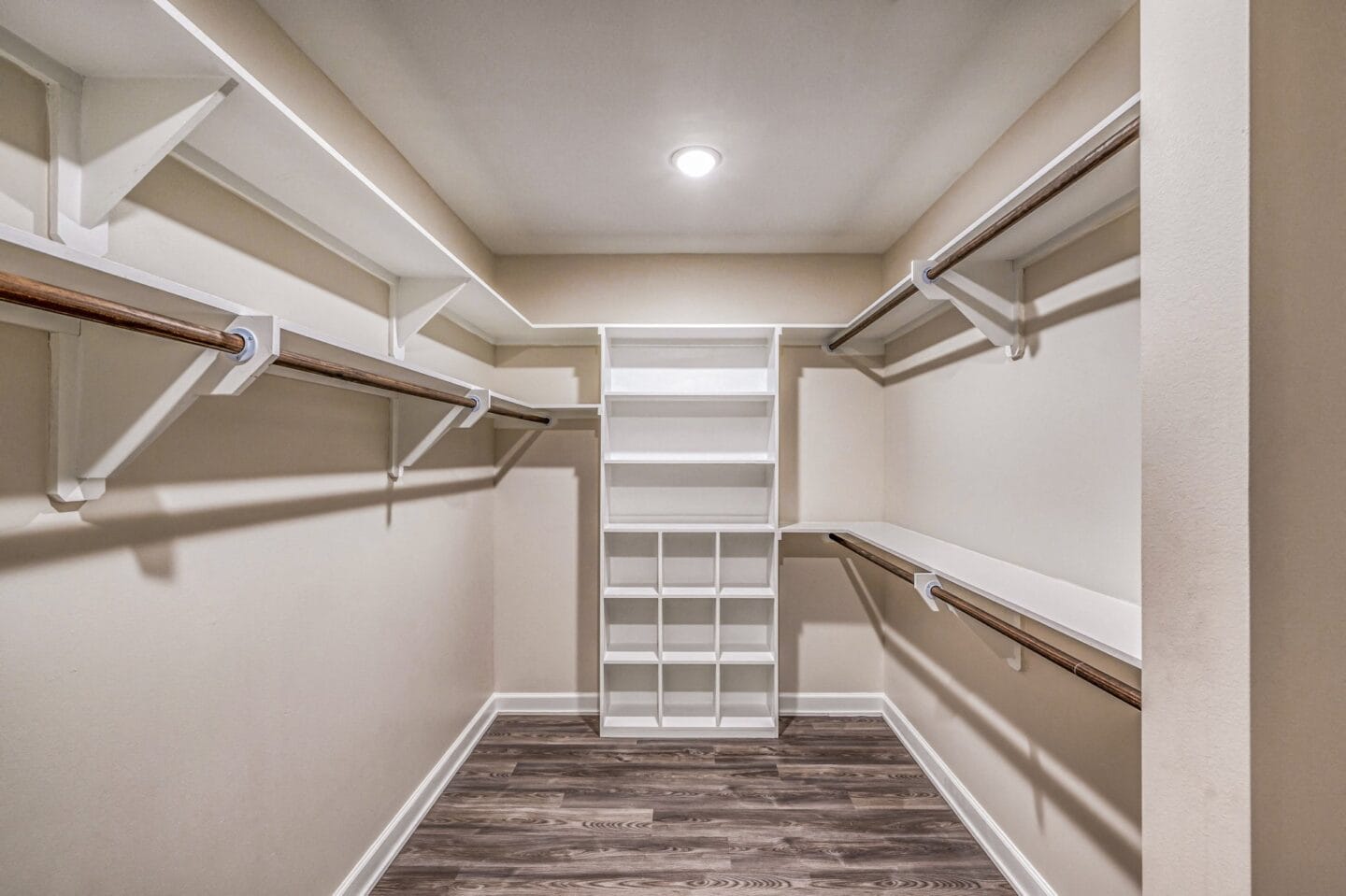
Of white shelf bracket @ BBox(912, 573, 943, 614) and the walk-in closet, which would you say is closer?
the walk-in closet

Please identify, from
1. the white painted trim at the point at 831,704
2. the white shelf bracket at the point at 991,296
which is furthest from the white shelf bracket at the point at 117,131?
the white painted trim at the point at 831,704

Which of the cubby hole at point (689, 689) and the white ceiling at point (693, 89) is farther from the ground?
the white ceiling at point (693, 89)

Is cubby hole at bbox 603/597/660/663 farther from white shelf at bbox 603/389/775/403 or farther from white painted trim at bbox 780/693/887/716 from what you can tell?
white shelf at bbox 603/389/775/403

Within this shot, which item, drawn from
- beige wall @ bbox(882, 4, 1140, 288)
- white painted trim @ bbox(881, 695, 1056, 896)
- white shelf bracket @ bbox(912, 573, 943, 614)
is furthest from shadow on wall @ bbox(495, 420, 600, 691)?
beige wall @ bbox(882, 4, 1140, 288)

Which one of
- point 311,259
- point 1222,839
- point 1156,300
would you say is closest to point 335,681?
point 311,259

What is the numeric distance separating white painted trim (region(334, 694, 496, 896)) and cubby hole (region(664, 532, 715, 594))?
1.12m

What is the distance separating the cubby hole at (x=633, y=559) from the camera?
2797 mm

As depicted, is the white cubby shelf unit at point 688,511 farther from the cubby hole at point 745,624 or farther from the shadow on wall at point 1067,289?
the shadow on wall at point 1067,289

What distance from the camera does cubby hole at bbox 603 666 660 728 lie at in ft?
8.93

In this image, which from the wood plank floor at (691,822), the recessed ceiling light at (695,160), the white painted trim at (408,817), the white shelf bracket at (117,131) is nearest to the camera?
the white shelf bracket at (117,131)

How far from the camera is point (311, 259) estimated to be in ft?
4.78

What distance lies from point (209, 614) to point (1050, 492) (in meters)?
2.05

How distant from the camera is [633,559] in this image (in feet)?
9.22

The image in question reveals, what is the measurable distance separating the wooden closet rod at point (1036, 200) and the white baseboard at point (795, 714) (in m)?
1.79
